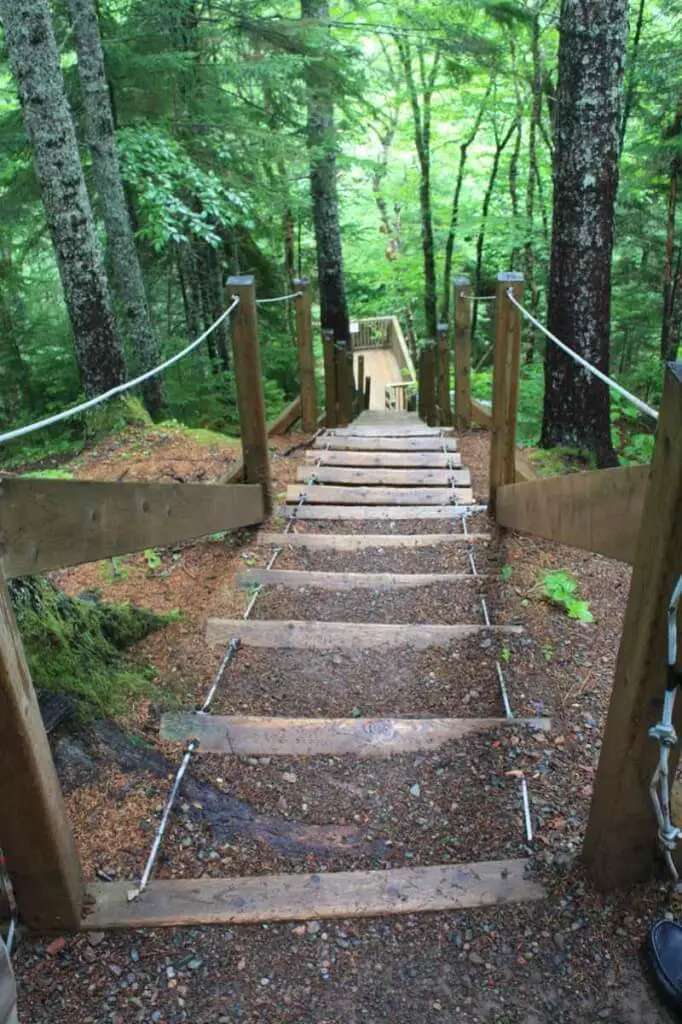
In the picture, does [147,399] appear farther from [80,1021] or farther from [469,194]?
[469,194]

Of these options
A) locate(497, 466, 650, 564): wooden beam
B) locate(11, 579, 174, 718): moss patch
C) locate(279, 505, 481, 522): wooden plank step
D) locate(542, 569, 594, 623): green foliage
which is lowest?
locate(279, 505, 481, 522): wooden plank step

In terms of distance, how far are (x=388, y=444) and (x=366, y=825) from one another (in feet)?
16.6

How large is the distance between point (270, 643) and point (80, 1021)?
1.74m

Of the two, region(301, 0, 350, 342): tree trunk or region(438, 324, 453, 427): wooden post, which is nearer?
region(301, 0, 350, 342): tree trunk

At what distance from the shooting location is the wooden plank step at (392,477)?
5.58 meters

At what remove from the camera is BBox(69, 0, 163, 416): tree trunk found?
6.50 metres

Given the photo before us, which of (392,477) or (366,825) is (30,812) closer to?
(366,825)

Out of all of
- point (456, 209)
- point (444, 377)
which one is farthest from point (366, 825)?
point (456, 209)

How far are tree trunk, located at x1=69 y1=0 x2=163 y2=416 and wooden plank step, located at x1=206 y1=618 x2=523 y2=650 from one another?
16.6ft

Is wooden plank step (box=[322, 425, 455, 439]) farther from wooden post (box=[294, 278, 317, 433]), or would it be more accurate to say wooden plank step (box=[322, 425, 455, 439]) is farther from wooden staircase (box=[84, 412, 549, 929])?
wooden staircase (box=[84, 412, 549, 929])

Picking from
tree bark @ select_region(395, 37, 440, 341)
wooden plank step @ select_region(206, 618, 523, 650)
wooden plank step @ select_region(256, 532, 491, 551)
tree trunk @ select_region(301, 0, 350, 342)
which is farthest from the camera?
tree bark @ select_region(395, 37, 440, 341)

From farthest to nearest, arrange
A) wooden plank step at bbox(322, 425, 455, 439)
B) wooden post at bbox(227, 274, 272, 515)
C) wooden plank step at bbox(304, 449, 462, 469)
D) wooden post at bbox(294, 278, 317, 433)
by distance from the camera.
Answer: wooden plank step at bbox(322, 425, 455, 439) → wooden post at bbox(294, 278, 317, 433) → wooden plank step at bbox(304, 449, 462, 469) → wooden post at bbox(227, 274, 272, 515)

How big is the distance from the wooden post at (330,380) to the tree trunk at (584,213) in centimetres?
450

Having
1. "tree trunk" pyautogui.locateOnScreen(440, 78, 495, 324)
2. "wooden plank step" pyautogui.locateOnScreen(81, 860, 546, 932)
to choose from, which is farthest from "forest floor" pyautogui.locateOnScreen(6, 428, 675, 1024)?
"tree trunk" pyautogui.locateOnScreen(440, 78, 495, 324)
